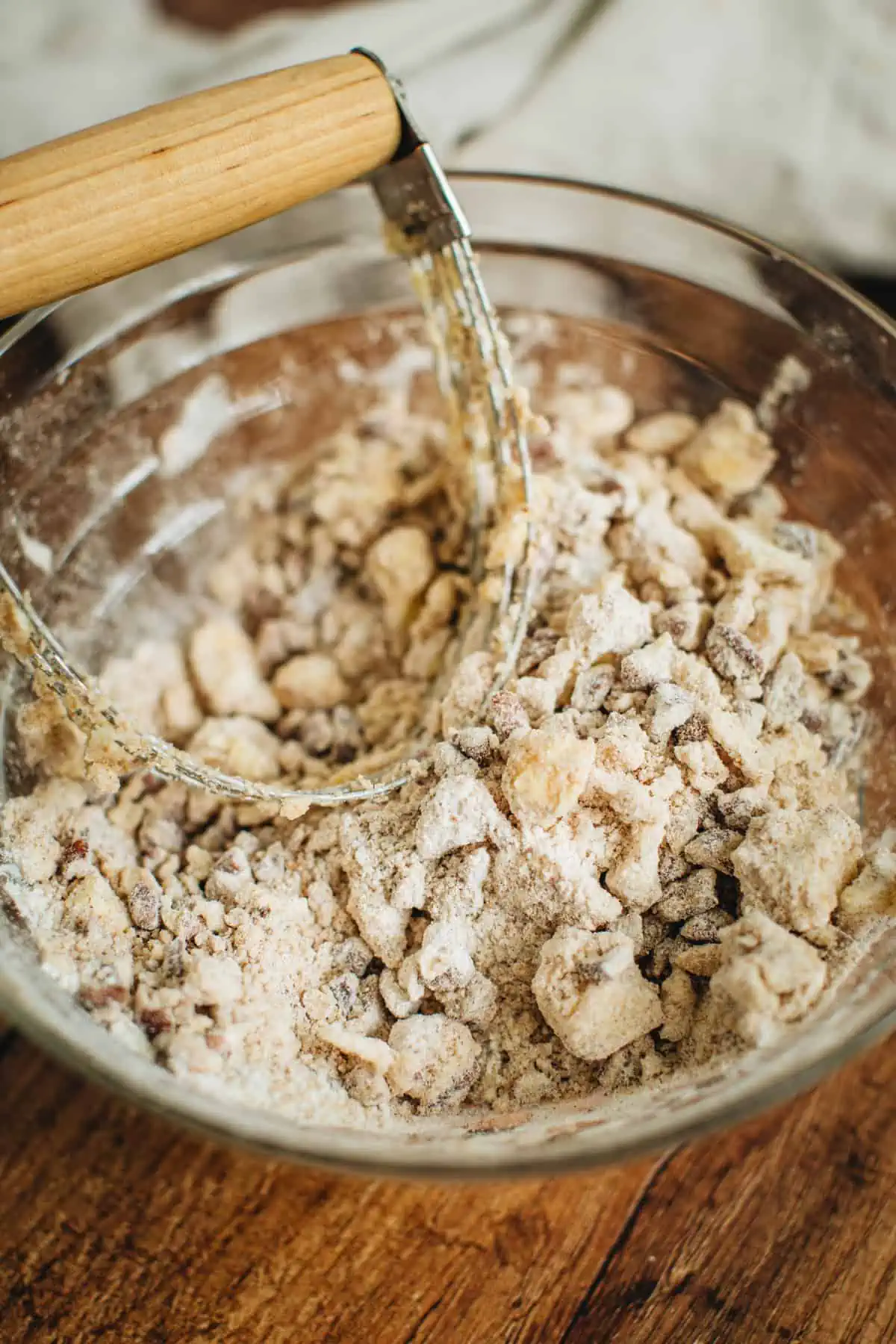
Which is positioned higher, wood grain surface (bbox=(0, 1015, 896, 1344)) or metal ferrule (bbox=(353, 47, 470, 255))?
metal ferrule (bbox=(353, 47, 470, 255))

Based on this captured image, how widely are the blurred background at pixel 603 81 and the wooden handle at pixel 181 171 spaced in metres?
0.34

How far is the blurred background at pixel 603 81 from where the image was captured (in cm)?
96

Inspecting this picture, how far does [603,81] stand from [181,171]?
0.51 meters

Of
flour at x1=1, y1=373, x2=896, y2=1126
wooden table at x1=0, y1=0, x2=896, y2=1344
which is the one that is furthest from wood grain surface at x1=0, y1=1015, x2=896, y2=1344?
flour at x1=1, y1=373, x2=896, y2=1126

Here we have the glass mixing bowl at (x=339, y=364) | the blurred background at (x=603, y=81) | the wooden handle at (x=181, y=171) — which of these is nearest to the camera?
the wooden handle at (x=181, y=171)

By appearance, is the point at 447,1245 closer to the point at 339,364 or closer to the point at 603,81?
the point at 339,364

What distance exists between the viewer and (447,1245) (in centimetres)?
70

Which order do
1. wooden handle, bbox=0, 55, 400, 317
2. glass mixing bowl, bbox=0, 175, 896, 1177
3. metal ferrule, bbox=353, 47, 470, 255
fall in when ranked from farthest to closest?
glass mixing bowl, bbox=0, 175, 896, 1177
metal ferrule, bbox=353, 47, 470, 255
wooden handle, bbox=0, 55, 400, 317

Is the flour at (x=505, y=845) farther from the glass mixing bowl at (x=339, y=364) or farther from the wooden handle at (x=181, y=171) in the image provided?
the wooden handle at (x=181, y=171)

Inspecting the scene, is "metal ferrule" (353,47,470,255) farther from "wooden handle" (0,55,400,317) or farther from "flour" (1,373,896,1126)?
"flour" (1,373,896,1126)

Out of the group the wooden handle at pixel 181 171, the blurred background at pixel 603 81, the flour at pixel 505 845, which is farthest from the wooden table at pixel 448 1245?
the blurred background at pixel 603 81

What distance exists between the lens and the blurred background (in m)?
0.96

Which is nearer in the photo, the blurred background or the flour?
the flour

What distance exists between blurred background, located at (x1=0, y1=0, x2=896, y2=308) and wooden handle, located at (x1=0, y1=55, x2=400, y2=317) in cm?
34
